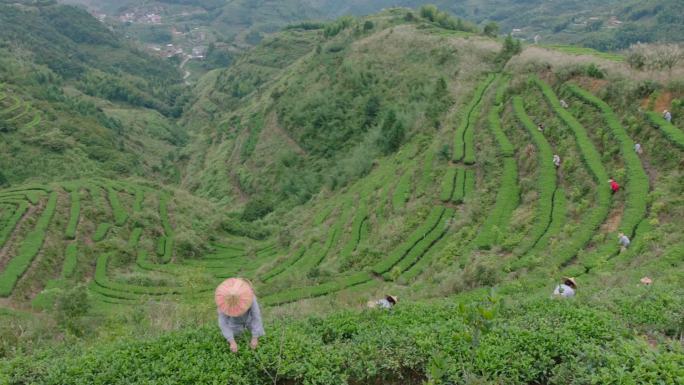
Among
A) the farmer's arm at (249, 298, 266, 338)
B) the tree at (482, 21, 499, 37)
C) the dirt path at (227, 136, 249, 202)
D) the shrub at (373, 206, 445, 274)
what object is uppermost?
the tree at (482, 21, 499, 37)

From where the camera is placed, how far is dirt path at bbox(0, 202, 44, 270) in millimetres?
29812

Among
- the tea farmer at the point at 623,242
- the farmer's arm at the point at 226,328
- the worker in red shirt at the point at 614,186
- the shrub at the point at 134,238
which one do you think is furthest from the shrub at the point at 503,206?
the shrub at the point at 134,238

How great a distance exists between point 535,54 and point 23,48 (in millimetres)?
140135

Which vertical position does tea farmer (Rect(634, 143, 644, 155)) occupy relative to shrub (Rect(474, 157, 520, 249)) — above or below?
above

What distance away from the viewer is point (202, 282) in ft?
89.0

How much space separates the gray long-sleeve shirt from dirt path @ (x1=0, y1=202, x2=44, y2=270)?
27871mm

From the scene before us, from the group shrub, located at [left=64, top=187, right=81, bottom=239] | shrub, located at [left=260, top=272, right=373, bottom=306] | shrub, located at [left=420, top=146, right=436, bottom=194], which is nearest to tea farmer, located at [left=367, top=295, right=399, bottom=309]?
shrub, located at [left=260, top=272, right=373, bottom=306]

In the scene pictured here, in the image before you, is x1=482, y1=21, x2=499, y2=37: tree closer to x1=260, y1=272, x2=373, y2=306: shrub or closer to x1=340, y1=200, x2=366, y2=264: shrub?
x1=340, y1=200, x2=366, y2=264: shrub

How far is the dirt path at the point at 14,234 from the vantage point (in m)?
29.8

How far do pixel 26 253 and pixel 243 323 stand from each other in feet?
92.6

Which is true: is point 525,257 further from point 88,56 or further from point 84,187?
point 88,56

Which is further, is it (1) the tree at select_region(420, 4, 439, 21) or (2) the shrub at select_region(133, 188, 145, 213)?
(1) the tree at select_region(420, 4, 439, 21)

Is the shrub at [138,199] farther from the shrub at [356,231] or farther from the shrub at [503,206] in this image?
the shrub at [503,206]

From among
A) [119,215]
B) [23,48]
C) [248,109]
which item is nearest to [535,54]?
[119,215]
